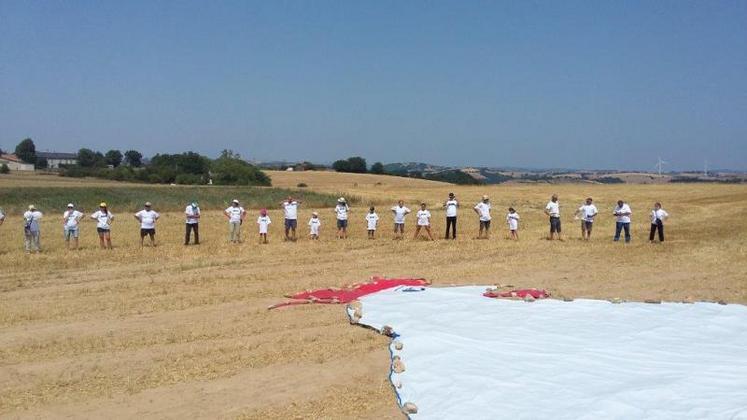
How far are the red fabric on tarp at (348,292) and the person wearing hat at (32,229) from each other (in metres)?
9.82

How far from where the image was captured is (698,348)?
29.3 feet

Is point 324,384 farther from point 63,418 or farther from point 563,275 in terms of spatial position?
point 563,275

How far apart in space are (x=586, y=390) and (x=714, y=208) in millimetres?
36610

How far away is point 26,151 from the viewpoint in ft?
404

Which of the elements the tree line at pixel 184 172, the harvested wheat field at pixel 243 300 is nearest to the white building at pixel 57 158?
the tree line at pixel 184 172

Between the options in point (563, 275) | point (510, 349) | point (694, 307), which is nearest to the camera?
point (510, 349)

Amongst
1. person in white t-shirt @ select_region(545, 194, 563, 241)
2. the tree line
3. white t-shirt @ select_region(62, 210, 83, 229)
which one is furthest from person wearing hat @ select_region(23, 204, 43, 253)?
the tree line

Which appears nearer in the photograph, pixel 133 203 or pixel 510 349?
pixel 510 349

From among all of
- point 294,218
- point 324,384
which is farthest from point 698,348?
point 294,218

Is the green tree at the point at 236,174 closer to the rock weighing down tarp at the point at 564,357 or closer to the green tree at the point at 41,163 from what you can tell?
the green tree at the point at 41,163

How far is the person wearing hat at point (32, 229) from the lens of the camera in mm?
19047

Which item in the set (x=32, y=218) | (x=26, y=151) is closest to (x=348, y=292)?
(x=32, y=218)

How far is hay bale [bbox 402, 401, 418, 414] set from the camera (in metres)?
6.84

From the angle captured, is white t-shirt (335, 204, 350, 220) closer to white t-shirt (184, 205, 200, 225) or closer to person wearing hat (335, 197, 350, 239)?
person wearing hat (335, 197, 350, 239)
